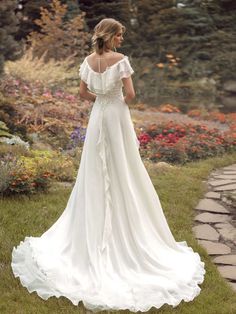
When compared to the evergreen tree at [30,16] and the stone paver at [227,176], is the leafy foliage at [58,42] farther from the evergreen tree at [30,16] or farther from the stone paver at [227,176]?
the stone paver at [227,176]

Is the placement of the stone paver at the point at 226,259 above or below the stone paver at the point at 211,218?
above

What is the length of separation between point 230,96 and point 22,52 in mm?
7794

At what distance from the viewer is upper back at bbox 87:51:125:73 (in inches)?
181

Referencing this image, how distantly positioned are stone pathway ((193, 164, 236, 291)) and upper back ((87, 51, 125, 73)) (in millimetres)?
2118

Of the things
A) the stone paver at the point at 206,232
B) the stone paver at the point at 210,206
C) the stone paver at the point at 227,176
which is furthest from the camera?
the stone paver at the point at 227,176

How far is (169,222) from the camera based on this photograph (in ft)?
20.5

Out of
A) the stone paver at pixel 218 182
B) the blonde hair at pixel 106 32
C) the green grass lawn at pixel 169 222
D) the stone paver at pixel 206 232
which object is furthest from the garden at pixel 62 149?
the blonde hair at pixel 106 32

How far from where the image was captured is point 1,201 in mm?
6676

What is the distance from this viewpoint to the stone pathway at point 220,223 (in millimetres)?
5234

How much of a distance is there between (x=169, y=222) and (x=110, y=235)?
65.6 inches

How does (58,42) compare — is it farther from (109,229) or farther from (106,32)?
(109,229)

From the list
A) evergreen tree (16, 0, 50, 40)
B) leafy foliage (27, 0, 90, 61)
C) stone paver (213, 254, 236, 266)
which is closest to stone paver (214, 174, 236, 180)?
stone paver (213, 254, 236, 266)

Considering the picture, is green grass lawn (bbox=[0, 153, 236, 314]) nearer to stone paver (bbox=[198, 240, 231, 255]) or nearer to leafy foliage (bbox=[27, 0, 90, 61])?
stone paver (bbox=[198, 240, 231, 255])

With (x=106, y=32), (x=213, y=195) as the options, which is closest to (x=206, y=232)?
(x=213, y=195)
